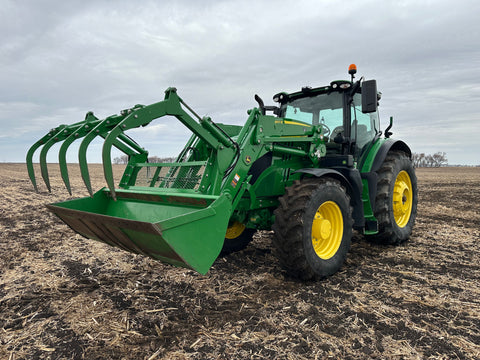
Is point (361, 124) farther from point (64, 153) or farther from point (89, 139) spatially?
point (64, 153)

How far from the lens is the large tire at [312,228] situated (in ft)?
11.6

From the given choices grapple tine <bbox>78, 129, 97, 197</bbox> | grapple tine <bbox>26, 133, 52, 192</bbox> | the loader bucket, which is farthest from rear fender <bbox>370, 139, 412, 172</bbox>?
grapple tine <bbox>26, 133, 52, 192</bbox>

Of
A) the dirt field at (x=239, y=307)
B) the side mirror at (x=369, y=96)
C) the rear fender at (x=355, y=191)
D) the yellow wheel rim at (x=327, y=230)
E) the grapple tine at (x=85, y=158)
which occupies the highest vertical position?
the side mirror at (x=369, y=96)

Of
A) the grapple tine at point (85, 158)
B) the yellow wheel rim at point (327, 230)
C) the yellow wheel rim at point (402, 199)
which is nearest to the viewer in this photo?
the grapple tine at point (85, 158)

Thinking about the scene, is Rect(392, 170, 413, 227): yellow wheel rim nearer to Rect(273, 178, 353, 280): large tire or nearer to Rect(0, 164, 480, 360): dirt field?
Rect(0, 164, 480, 360): dirt field

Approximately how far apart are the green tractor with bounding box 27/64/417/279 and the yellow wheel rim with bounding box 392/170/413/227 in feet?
0.13

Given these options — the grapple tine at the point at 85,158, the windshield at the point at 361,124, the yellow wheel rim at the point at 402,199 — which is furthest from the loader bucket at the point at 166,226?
the yellow wheel rim at the point at 402,199

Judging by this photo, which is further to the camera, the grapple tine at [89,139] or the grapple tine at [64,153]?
the grapple tine at [64,153]

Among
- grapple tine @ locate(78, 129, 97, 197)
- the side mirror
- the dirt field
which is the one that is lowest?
the dirt field

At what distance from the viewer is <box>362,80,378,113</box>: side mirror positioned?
405cm

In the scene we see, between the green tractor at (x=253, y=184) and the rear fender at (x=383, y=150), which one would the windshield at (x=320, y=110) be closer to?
the green tractor at (x=253, y=184)

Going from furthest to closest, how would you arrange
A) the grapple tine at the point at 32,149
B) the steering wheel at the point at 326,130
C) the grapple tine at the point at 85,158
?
the steering wheel at the point at 326,130 < the grapple tine at the point at 32,149 < the grapple tine at the point at 85,158

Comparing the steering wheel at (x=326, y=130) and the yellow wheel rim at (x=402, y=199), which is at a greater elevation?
the steering wheel at (x=326, y=130)

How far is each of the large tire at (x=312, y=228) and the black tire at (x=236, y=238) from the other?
1352mm
